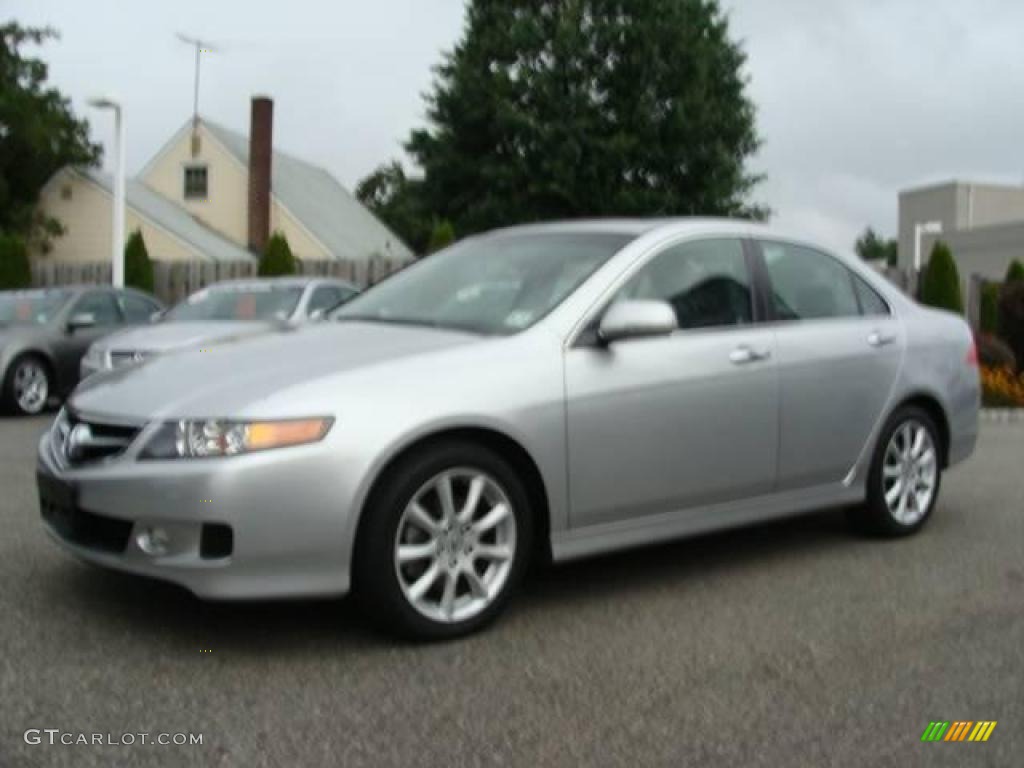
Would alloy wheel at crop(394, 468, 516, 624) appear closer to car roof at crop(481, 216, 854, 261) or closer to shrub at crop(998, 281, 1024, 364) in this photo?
car roof at crop(481, 216, 854, 261)

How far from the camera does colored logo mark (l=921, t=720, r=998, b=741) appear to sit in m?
3.33

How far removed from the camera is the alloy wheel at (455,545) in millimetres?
4016

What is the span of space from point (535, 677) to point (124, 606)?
65.1 inches

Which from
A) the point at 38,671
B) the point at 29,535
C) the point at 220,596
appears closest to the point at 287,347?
the point at 220,596

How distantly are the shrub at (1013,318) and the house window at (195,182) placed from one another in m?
28.3

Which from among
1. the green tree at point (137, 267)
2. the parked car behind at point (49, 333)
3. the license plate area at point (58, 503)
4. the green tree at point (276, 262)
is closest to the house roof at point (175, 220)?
the green tree at point (137, 267)

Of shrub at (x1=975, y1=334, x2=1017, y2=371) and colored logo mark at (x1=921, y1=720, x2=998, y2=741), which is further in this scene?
shrub at (x1=975, y1=334, x2=1017, y2=371)

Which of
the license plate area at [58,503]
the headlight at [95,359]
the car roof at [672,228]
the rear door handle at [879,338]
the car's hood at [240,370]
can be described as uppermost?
the car roof at [672,228]

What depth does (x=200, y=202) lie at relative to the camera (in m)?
38.5

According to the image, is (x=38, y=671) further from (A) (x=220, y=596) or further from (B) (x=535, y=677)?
(B) (x=535, y=677)

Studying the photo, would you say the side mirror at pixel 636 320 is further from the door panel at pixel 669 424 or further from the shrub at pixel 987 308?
the shrub at pixel 987 308

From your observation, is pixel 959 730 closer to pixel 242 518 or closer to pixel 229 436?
pixel 242 518

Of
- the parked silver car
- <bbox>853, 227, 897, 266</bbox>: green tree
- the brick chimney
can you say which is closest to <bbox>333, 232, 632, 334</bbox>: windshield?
the parked silver car

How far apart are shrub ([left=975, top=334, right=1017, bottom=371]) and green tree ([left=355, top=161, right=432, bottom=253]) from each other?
23.2 m
